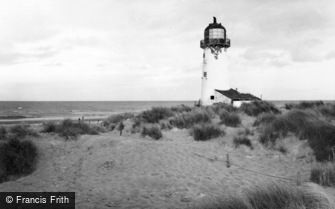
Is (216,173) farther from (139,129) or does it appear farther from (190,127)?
(139,129)

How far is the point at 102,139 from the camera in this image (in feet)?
38.5

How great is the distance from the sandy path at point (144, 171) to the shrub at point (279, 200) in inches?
92.1

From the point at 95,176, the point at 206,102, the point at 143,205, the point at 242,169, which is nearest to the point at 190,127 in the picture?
the point at 242,169

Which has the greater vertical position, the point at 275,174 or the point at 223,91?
the point at 223,91

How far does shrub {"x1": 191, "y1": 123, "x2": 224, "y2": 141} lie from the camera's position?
12.2 m

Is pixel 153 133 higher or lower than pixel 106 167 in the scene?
higher

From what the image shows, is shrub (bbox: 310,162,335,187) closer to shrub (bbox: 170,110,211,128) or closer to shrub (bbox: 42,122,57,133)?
shrub (bbox: 170,110,211,128)

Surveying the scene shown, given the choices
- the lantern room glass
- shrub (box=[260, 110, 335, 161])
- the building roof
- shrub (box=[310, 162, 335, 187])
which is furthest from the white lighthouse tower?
shrub (box=[310, 162, 335, 187])

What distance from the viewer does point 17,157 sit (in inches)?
359

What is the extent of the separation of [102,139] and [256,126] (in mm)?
7052

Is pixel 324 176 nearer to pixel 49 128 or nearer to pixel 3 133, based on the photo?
pixel 49 128

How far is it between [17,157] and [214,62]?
A: 21978 millimetres

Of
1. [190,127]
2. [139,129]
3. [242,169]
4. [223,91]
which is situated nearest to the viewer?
[242,169]

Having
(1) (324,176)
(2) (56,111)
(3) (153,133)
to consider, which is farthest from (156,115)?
(2) (56,111)
